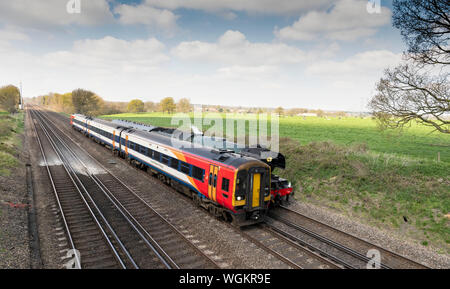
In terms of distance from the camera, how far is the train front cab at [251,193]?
36.1 ft

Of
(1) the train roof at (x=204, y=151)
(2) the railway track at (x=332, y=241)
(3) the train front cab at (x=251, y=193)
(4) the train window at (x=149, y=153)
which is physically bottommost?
(2) the railway track at (x=332, y=241)

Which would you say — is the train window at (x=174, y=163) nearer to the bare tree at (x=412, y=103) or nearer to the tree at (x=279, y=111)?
the bare tree at (x=412, y=103)

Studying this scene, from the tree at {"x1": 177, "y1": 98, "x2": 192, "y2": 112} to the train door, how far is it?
77.3 metres

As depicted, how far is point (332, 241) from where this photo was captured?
35.8 feet

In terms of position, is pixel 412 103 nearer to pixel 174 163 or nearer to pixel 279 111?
pixel 174 163

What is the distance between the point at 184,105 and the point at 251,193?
267 feet

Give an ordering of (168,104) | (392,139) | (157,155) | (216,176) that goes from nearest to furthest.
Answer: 1. (216,176)
2. (157,155)
3. (392,139)
4. (168,104)

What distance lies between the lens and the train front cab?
11.0 m

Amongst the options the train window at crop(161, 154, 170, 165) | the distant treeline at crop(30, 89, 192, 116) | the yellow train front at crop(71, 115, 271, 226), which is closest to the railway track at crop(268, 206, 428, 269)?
the yellow train front at crop(71, 115, 271, 226)

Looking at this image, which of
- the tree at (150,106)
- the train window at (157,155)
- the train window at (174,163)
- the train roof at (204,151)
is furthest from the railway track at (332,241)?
the tree at (150,106)

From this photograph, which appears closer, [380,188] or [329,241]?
[329,241]

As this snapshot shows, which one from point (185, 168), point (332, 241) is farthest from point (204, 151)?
point (332, 241)

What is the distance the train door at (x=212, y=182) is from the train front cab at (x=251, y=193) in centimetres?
133
